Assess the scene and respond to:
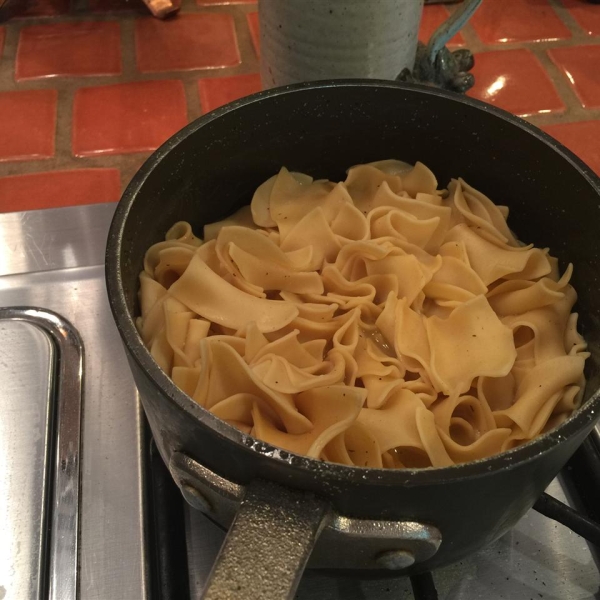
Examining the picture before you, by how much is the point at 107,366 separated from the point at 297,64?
0.39 metres

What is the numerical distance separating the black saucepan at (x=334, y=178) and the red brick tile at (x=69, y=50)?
1.74 ft

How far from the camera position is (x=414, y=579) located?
459mm

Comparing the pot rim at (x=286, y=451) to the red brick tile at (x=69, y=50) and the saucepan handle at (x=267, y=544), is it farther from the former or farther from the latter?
the red brick tile at (x=69, y=50)

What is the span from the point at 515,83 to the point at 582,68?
4.5 inches

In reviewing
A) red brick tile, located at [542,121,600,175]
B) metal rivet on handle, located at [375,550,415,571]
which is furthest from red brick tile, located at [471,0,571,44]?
metal rivet on handle, located at [375,550,415,571]

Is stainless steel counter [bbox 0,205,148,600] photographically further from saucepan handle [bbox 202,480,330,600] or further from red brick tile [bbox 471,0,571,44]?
red brick tile [bbox 471,0,571,44]

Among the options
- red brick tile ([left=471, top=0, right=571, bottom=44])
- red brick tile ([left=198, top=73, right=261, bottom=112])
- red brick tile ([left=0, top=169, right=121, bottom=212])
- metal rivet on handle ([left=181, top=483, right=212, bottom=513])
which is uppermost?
red brick tile ([left=471, top=0, right=571, bottom=44])

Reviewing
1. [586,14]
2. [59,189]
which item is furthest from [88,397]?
[586,14]

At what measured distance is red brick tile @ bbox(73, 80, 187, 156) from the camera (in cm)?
91

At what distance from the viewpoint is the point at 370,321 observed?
1.79 feet

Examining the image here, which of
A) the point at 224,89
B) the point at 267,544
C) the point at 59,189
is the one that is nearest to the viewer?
the point at 267,544

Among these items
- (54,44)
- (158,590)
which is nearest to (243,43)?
(54,44)

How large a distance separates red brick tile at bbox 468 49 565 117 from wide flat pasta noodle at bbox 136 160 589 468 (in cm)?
45

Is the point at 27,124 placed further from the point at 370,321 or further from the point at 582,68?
the point at 582,68
